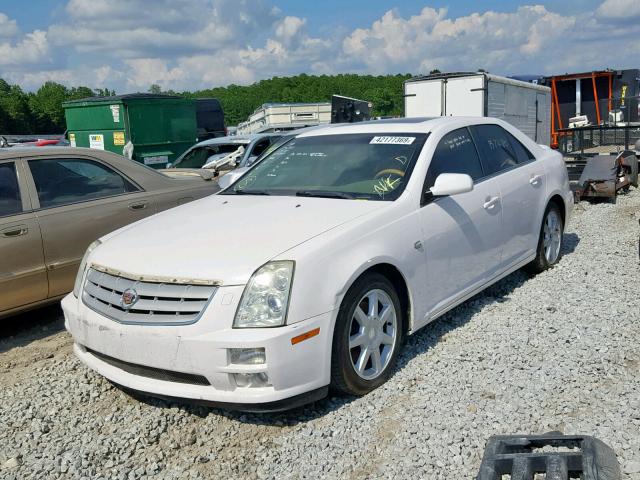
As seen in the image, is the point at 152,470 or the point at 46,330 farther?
the point at 46,330

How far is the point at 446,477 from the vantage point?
3.04 meters

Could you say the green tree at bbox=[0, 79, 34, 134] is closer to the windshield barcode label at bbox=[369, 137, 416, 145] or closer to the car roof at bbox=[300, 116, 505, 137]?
the car roof at bbox=[300, 116, 505, 137]

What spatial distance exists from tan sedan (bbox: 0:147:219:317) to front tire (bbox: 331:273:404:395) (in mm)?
2732

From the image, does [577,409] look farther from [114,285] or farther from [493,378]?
[114,285]

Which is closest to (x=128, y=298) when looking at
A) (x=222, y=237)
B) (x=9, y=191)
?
(x=222, y=237)

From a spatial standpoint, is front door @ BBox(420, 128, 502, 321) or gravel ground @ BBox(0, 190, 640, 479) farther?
front door @ BBox(420, 128, 502, 321)

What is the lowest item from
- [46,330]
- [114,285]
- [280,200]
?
[46,330]

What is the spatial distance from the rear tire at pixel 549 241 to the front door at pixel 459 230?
1108mm

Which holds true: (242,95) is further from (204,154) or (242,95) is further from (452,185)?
(452,185)

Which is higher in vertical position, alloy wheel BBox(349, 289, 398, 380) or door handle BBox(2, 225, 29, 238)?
door handle BBox(2, 225, 29, 238)

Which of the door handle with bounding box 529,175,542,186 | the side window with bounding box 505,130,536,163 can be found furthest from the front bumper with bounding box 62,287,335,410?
the side window with bounding box 505,130,536,163

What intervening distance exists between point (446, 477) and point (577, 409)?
98cm

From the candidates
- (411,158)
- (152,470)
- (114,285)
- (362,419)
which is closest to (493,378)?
(362,419)

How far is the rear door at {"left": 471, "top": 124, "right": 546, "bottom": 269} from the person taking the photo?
215 inches
